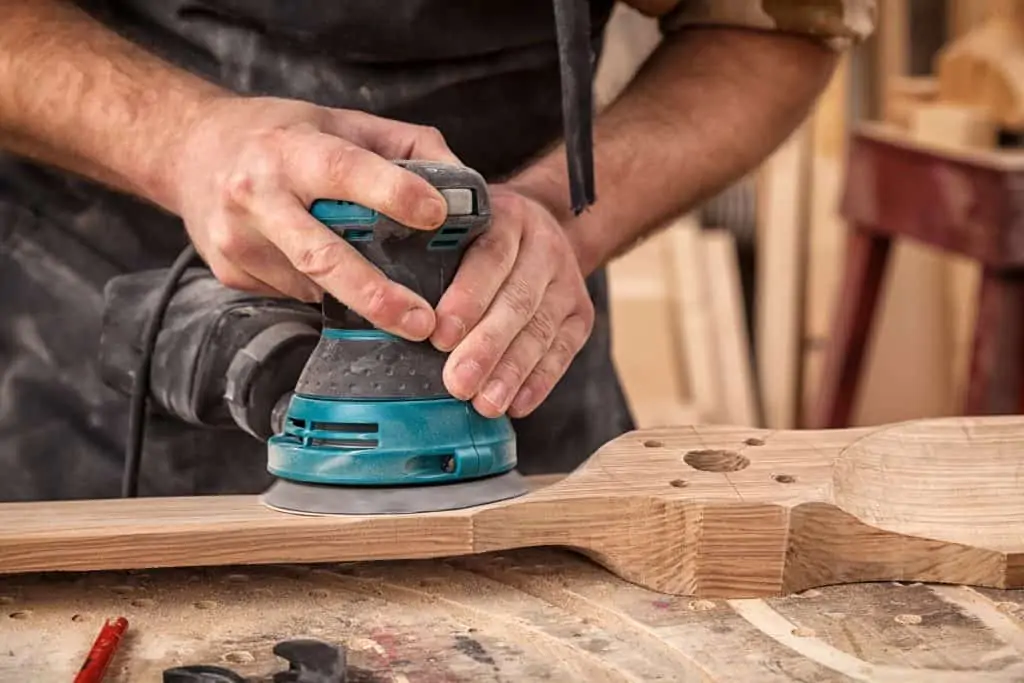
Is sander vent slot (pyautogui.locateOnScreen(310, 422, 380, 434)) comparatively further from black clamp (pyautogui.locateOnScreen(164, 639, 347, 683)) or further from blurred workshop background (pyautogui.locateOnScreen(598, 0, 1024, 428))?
blurred workshop background (pyautogui.locateOnScreen(598, 0, 1024, 428))

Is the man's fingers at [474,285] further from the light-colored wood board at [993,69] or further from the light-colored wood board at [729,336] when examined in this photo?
the light-colored wood board at [729,336]

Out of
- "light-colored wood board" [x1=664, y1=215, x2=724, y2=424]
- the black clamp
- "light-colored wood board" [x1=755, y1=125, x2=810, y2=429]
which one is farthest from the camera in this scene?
"light-colored wood board" [x1=755, y1=125, x2=810, y2=429]

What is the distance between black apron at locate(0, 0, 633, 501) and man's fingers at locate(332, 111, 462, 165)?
11.1 inches

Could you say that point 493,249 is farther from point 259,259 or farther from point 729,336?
point 729,336

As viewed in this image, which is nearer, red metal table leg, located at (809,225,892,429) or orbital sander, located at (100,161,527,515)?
orbital sander, located at (100,161,527,515)

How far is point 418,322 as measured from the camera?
3.30 feet

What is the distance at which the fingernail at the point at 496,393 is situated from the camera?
1053 mm

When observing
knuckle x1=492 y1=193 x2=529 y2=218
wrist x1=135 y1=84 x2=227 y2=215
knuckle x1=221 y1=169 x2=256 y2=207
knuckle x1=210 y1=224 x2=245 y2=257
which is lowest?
knuckle x1=210 y1=224 x2=245 y2=257

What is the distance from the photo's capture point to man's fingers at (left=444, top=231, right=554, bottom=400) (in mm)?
1030

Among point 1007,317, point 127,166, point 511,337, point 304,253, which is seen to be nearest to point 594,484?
point 511,337

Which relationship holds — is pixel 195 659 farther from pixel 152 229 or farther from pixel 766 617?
pixel 152 229

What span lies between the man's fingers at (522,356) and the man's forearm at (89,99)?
0.32m

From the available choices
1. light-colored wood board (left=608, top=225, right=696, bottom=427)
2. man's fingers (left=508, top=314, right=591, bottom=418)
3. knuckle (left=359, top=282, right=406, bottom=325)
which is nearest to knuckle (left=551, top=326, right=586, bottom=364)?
man's fingers (left=508, top=314, right=591, bottom=418)

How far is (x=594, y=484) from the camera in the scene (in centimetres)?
A: 103
